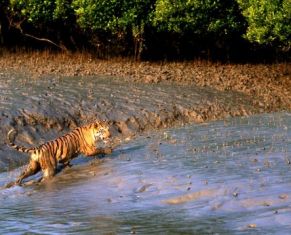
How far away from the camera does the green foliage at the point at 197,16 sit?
25406 millimetres

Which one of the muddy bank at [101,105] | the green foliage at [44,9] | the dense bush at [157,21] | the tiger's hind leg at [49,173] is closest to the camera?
the tiger's hind leg at [49,173]

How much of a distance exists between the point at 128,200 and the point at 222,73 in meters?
14.6

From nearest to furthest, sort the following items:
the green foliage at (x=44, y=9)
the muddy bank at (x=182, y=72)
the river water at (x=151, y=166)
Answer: the river water at (x=151, y=166), the muddy bank at (x=182, y=72), the green foliage at (x=44, y=9)

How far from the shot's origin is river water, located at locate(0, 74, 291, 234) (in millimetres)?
9711

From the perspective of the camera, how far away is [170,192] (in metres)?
11.3

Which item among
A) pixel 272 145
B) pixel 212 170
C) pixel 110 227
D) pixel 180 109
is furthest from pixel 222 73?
pixel 110 227

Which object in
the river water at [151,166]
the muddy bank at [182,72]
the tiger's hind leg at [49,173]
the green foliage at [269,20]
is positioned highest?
the green foliage at [269,20]

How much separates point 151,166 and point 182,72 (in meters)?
11.9

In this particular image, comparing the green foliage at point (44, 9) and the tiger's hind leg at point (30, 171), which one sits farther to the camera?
the green foliage at point (44, 9)

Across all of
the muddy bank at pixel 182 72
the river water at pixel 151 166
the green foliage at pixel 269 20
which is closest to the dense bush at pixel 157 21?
the green foliage at pixel 269 20

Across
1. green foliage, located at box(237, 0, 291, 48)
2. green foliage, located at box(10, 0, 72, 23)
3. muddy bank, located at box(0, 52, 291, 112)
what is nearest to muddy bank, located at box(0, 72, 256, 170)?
muddy bank, located at box(0, 52, 291, 112)

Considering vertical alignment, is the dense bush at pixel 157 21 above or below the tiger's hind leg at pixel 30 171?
above

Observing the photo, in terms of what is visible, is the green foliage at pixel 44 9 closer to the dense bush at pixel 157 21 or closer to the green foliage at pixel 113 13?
the dense bush at pixel 157 21

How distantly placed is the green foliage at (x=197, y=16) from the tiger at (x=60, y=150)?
11203 mm
